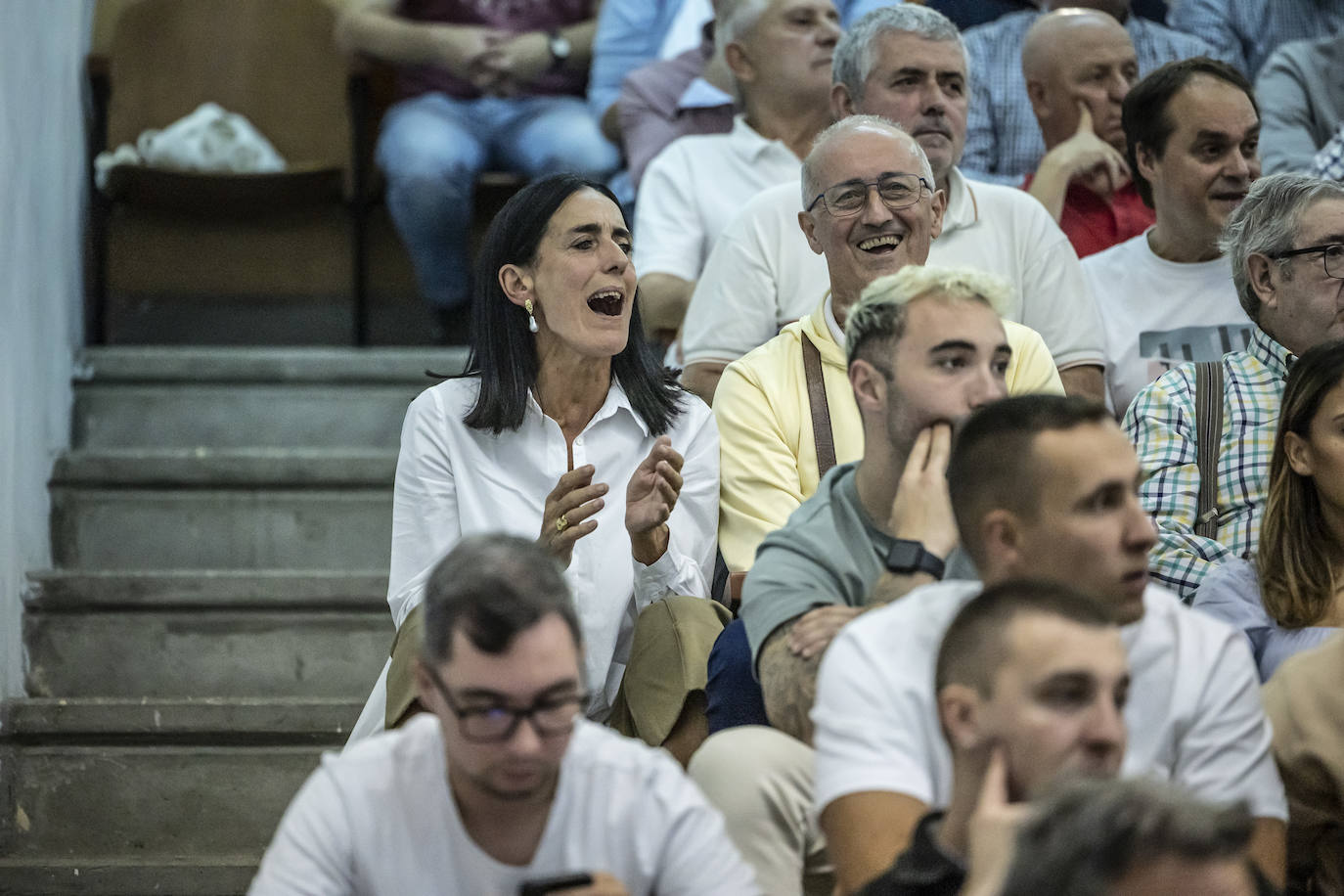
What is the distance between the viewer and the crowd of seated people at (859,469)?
1.74m

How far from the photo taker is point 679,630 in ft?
8.04

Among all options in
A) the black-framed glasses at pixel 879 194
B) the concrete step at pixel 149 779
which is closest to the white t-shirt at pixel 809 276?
the black-framed glasses at pixel 879 194

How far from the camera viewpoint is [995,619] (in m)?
1.68

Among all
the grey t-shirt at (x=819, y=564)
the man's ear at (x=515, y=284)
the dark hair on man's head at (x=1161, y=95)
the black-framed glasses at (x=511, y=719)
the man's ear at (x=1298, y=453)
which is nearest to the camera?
the black-framed glasses at (x=511, y=719)

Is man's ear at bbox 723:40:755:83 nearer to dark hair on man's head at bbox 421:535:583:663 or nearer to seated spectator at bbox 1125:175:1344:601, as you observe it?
seated spectator at bbox 1125:175:1344:601

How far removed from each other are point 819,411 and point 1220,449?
67 cm

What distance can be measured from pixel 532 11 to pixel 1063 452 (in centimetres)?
299

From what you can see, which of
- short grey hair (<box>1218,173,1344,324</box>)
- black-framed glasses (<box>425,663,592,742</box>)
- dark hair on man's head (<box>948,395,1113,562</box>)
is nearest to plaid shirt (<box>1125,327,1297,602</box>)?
short grey hair (<box>1218,173,1344,324</box>)

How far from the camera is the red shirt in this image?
12.6 feet

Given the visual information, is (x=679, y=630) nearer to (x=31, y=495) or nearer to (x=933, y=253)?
(x=933, y=253)

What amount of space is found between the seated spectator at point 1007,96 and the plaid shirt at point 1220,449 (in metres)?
1.28

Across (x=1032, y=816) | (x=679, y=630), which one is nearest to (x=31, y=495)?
(x=679, y=630)

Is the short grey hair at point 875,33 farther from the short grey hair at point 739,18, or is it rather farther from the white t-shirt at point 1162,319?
the white t-shirt at point 1162,319

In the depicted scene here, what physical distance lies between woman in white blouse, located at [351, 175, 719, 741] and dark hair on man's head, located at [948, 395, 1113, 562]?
0.58m
